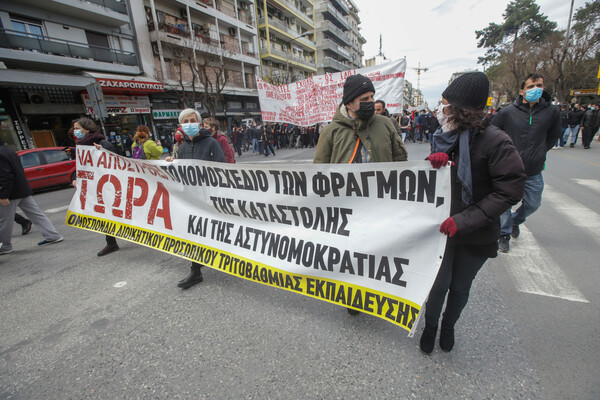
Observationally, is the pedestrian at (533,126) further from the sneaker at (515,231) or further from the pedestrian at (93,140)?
the pedestrian at (93,140)

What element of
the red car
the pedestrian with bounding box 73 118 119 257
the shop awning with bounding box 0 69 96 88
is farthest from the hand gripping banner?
the shop awning with bounding box 0 69 96 88

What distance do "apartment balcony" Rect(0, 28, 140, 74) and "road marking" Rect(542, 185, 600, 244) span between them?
2145cm

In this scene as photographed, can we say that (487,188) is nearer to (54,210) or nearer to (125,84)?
(54,210)

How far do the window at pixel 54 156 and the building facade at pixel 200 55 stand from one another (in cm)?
987

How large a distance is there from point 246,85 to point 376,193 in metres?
31.3

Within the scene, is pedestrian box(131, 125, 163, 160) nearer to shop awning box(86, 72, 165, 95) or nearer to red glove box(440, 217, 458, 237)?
red glove box(440, 217, 458, 237)

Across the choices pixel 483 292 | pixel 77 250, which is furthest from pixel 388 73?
pixel 77 250

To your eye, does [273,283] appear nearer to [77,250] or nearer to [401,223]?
[401,223]

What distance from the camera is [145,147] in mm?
4504

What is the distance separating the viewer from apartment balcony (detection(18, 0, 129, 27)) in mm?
15169

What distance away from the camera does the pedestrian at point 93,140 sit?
159 inches

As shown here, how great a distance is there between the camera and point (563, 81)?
2522cm


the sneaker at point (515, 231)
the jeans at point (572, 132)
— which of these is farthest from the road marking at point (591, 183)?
the jeans at point (572, 132)

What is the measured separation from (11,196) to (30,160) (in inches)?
271
